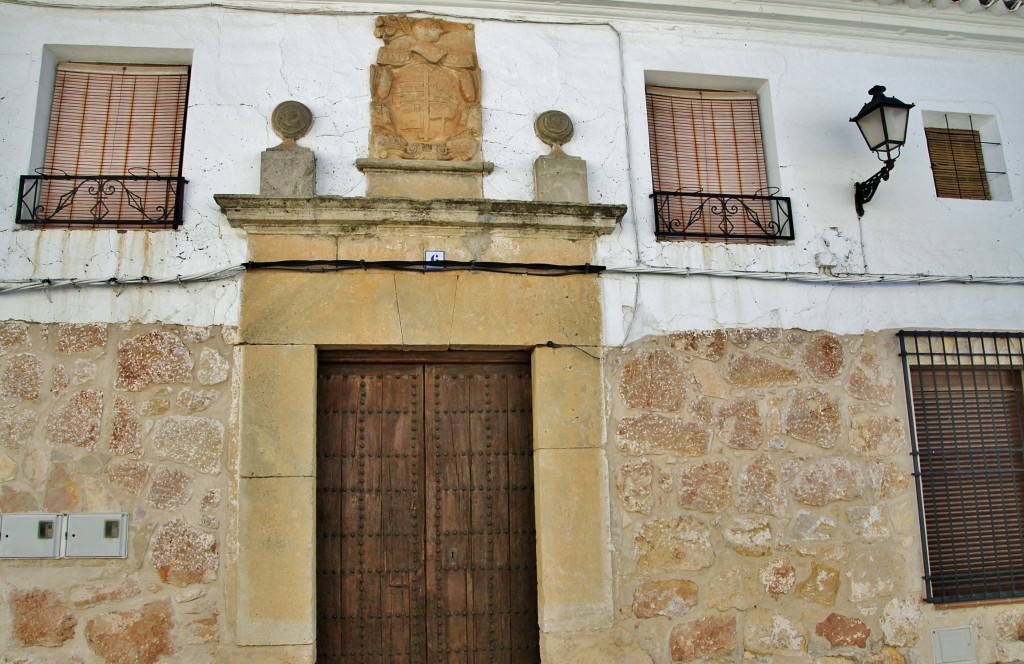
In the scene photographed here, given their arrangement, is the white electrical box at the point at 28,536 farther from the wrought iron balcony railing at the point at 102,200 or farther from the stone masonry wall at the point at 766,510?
the stone masonry wall at the point at 766,510

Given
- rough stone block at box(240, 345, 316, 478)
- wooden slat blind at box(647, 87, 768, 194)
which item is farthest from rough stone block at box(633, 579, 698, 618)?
wooden slat blind at box(647, 87, 768, 194)

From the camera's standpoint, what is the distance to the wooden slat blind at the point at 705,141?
15.0 ft

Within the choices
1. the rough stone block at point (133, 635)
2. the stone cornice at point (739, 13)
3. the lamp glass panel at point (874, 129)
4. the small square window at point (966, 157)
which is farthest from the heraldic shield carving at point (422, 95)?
the small square window at point (966, 157)

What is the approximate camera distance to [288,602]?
364 centimetres

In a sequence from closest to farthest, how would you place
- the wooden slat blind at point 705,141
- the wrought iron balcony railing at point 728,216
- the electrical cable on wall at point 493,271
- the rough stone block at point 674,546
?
the electrical cable on wall at point 493,271 < the rough stone block at point 674,546 < the wrought iron balcony railing at point 728,216 < the wooden slat blind at point 705,141

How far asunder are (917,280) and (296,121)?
11.9ft

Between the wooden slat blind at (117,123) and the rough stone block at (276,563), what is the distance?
5.64 feet

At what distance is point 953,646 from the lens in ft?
13.3

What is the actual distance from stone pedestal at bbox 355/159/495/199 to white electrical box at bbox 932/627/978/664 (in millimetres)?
3443

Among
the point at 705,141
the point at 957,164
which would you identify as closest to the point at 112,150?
the point at 705,141

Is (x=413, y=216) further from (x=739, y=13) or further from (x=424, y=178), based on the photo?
(x=739, y=13)

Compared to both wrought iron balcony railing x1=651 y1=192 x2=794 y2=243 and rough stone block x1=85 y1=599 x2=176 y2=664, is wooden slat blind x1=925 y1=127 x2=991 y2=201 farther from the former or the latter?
rough stone block x1=85 y1=599 x2=176 y2=664

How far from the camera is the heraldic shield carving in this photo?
13.8 feet


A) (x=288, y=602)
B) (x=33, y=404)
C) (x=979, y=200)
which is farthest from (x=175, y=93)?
(x=979, y=200)
